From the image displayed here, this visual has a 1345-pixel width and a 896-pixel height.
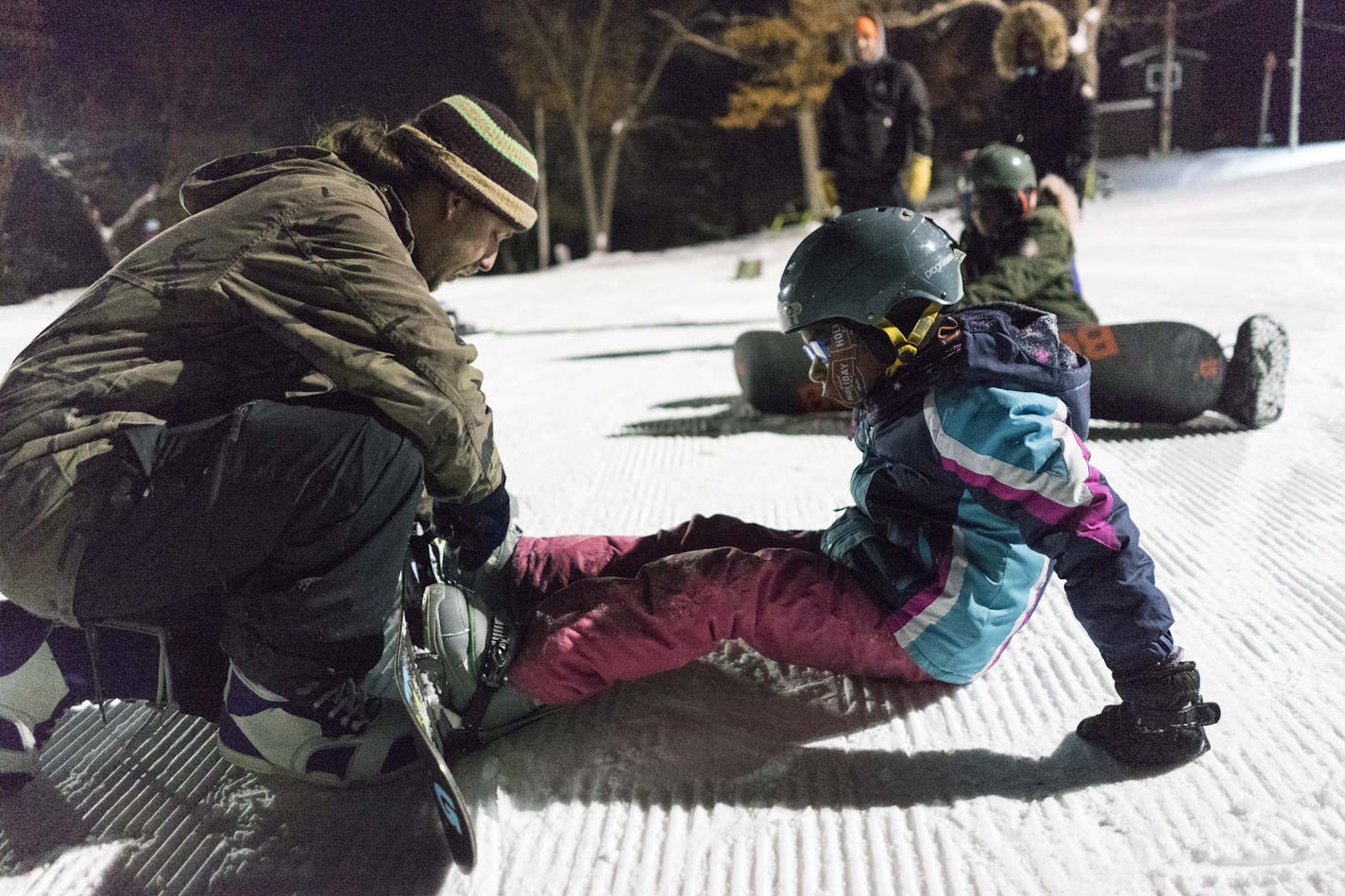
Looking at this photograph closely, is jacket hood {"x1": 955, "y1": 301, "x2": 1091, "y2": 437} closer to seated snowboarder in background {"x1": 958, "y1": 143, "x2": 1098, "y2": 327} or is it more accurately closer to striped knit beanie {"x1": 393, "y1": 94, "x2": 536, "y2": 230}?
striped knit beanie {"x1": 393, "y1": 94, "x2": 536, "y2": 230}

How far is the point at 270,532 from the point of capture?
133cm

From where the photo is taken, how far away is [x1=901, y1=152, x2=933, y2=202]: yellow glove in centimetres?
486

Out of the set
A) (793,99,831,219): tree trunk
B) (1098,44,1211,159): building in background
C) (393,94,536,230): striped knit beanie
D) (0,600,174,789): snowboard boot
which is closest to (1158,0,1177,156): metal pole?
(1098,44,1211,159): building in background

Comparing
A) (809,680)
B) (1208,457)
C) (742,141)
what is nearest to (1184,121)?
(742,141)

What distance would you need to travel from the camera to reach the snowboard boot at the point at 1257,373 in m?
3.08

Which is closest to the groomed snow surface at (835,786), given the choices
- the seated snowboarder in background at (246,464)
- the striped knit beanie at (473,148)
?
the seated snowboarder in background at (246,464)

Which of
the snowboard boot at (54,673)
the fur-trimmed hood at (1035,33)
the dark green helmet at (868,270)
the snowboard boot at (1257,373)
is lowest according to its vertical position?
the snowboard boot at (1257,373)

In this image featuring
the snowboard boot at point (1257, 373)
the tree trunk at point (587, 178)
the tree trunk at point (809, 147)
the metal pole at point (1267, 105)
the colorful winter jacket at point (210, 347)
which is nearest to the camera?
the colorful winter jacket at point (210, 347)

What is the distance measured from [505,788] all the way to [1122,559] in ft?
3.20

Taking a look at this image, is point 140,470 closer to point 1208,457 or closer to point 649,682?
point 649,682

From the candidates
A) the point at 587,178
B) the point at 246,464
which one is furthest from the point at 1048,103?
the point at 587,178

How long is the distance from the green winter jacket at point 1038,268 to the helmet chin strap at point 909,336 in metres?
1.73

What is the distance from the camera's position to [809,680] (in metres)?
1.72

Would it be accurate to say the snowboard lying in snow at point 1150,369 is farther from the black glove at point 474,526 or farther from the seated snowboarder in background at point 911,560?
the black glove at point 474,526
